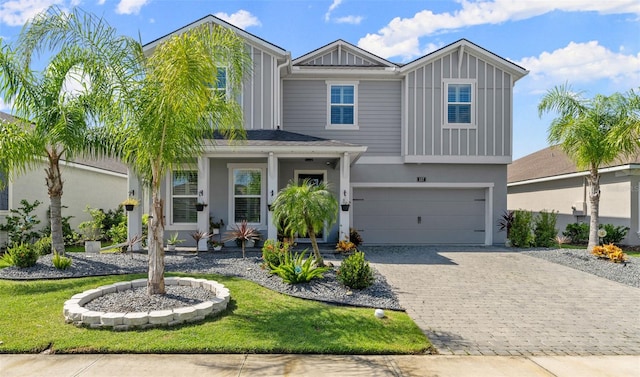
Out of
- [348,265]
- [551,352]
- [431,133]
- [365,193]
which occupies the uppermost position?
[431,133]

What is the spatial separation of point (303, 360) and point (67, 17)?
620 cm

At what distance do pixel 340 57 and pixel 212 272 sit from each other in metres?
9.95

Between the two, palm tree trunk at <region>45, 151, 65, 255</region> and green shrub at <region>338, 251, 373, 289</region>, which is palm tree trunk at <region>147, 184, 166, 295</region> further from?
palm tree trunk at <region>45, 151, 65, 255</region>

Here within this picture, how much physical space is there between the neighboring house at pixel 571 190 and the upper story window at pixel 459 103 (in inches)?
122

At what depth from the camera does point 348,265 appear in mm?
6777

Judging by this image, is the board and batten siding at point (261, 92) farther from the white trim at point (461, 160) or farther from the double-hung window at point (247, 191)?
the white trim at point (461, 160)

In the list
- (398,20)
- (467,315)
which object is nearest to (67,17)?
(467,315)

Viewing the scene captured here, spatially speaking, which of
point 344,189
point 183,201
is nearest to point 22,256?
point 183,201

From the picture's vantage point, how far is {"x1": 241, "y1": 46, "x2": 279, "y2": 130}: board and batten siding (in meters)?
11.9

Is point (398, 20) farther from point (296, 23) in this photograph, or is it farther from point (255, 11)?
point (255, 11)

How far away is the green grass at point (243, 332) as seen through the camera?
4.40 m

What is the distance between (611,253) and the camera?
9.92 metres

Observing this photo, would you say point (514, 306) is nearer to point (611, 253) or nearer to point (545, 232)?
point (611, 253)

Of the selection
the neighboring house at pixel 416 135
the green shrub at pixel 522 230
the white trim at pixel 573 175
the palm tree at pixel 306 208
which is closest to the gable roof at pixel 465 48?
the neighboring house at pixel 416 135
